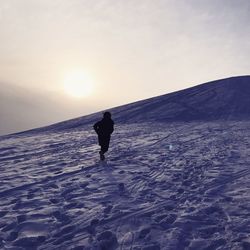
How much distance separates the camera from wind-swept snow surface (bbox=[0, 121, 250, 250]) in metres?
7.61

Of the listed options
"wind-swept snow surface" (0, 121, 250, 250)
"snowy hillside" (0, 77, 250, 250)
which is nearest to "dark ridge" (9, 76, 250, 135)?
"snowy hillside" (0, 77, 250, 250)

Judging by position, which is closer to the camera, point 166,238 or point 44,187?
point 166,238

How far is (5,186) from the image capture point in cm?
1170

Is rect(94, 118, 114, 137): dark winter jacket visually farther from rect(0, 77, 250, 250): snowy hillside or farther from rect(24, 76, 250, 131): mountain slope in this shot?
rect(24, 76, 250, 131): mountain slope

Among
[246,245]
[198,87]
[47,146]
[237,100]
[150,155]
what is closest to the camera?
[246,245]

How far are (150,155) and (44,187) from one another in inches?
265

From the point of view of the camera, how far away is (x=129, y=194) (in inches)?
414

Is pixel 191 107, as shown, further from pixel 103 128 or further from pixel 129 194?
pixel 129 194

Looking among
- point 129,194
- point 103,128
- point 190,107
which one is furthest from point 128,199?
point 190,107

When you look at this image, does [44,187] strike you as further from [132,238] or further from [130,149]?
[130,149]

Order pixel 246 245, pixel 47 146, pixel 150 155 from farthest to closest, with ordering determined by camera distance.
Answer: pixel 47 146 < pixel 150 155 < pixel 246 245

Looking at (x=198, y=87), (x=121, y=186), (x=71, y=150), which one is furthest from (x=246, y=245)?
(x=198, y=87)

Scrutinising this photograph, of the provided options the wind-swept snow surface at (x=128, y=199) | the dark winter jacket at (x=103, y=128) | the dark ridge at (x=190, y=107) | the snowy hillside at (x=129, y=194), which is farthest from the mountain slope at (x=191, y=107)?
the dark winter jacket at (x=103, y=128)

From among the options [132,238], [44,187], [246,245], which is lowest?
[246,245]
